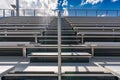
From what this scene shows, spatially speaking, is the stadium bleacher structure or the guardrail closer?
the stadium bleacher structure

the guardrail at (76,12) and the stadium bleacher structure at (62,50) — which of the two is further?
the guardrail at (76,12)

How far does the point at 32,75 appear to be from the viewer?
2.15 metres

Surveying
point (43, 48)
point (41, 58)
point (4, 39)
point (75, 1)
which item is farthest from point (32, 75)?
point (4, 39)

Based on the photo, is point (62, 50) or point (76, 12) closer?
point (62, 50)

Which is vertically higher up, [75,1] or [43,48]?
[75,1]

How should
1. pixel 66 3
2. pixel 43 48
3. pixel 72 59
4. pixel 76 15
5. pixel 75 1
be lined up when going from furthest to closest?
pixel 76 15, pixel 43 48, pixel 72 59, pixel 75 1, pixel 66 3

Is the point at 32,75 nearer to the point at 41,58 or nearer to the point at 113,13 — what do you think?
the point at 41,58

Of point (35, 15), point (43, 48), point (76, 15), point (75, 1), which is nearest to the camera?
point (75, 1)

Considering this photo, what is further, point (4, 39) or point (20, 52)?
point (4, 39)

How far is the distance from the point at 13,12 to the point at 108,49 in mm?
6289

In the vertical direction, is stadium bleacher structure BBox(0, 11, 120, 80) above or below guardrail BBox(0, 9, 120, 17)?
below

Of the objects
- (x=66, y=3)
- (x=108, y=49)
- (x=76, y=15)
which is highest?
(x=76, y=15)

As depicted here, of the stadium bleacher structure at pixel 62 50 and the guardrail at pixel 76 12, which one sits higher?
the guardrail at pixel 76 12

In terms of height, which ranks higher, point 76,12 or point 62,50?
point 76,12
